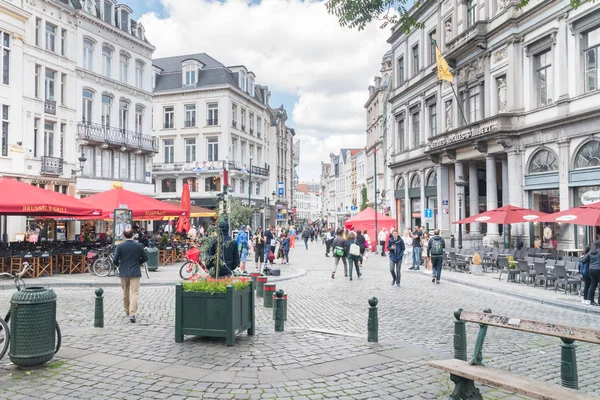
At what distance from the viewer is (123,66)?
36.5 meters

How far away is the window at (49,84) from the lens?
29300 mm

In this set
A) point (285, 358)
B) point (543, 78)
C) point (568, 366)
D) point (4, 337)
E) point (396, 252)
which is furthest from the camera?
point (543, 78)

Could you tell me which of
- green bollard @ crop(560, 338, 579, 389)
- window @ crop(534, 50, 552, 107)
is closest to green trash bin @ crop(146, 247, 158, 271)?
green bollard @ crop(560, 338, 579, 389)

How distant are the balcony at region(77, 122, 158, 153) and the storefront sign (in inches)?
1107

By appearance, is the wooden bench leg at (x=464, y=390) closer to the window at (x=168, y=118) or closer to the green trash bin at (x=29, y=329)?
the green trash bin at (x=29, y=329)

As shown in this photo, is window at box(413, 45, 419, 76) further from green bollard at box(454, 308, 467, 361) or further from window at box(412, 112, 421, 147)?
green bollard at box(454, 308, 467, 361)

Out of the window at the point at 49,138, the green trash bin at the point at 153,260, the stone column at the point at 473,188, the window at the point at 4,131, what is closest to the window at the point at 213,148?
the window at the point at 49,138

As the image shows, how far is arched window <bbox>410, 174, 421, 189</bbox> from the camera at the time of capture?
38.6 m

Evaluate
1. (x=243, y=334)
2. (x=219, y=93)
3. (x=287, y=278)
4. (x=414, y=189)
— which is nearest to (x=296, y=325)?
(x=243, y=334)

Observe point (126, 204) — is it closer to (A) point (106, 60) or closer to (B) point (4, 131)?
(B) point (4, 131)

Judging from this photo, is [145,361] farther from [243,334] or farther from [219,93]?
[219,93]

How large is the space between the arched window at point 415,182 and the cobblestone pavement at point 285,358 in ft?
90.1

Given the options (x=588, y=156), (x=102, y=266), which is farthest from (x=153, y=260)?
(x=588, y=156)

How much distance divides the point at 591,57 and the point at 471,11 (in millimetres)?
10767
